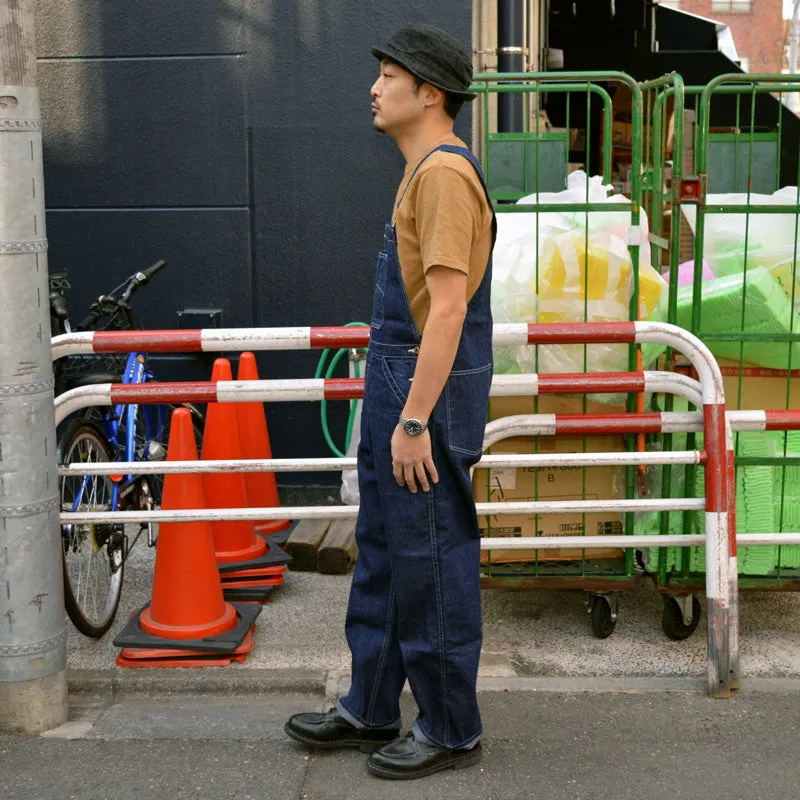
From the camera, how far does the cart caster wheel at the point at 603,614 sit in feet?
15.0

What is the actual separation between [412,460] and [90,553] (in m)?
2.04

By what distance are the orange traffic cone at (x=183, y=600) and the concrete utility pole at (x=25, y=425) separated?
1.74 ft

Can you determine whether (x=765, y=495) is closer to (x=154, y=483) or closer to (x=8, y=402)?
(x=8, y=402)

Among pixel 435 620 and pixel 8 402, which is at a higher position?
pixel 8 402

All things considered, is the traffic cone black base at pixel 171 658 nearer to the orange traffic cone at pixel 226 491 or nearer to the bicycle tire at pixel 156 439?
the orange traffic cone at pixel 226 491

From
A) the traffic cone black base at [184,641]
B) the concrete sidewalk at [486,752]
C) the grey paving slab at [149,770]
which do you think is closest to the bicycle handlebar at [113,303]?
the traffic cone black base at [184,641]

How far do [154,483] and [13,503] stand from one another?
2669 millimetres

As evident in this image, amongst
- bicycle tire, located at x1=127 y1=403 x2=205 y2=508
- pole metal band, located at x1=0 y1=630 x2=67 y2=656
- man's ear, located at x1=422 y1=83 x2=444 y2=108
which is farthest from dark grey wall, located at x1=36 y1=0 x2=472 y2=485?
man's ear, located at x1=422 y1=83 x2=444 y2=108

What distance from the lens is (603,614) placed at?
4.58m

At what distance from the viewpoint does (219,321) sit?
6438 mm

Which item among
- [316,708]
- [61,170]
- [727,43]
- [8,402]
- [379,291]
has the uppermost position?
[727,43]

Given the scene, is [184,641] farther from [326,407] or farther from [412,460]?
[326,407]

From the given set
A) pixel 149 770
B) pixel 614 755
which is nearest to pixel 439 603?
pixel 614 755

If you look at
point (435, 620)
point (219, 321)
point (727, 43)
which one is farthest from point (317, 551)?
point (727, 43)
